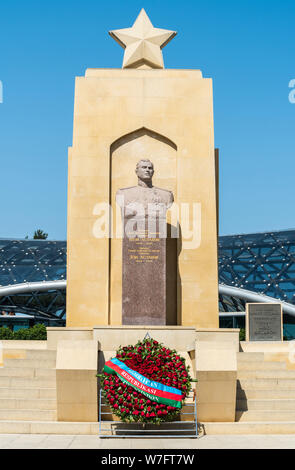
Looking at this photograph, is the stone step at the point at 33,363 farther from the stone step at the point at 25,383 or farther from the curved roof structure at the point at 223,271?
the curved roof structure at the point at 223,271

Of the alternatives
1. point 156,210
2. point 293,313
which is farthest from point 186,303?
point 293,313

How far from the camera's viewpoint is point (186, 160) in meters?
21.6

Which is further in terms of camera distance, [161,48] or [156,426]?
[161,48]

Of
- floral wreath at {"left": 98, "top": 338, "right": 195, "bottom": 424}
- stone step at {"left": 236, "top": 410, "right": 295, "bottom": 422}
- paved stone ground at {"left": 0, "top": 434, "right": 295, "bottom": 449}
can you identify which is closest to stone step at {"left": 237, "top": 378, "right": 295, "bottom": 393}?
stone step at {"left": 236, "top": 410, "right": 295, "bottom": 422}

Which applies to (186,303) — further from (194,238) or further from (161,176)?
(161,176)

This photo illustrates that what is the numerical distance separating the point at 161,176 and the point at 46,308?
1706 inches

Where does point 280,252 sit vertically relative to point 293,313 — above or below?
above

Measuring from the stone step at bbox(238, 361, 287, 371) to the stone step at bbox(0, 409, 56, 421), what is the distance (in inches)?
215

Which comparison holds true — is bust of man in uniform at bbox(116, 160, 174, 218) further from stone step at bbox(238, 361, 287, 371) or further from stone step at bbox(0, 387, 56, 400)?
stone step at bbox(0, 387, 56, 400)

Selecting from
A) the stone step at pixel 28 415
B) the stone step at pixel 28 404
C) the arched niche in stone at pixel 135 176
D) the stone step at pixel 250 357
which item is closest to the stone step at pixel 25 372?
→ the stone step at pixel 28 404

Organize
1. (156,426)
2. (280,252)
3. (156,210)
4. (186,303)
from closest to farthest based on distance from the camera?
(156,426), (156,210), (186,303), (280,252)

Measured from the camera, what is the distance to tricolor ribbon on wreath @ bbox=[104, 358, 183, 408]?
13.1m

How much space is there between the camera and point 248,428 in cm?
1397

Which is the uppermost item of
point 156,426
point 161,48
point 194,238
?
point 161,48
